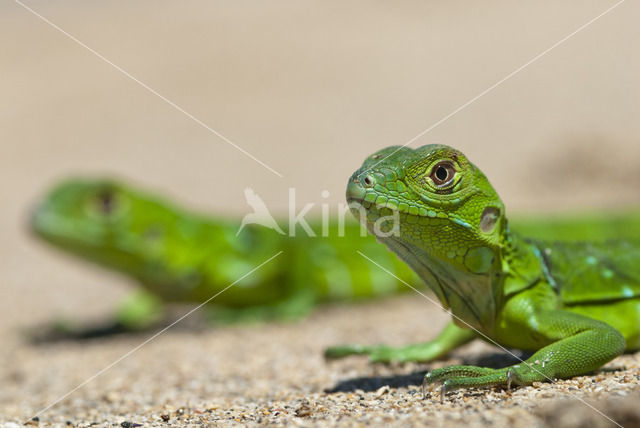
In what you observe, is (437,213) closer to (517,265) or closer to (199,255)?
(517,265)

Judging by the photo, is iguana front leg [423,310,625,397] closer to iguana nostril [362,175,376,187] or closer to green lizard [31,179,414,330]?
iguana nostril [362,175,376,187]

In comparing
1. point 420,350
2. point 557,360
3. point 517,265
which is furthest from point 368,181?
point 420,350

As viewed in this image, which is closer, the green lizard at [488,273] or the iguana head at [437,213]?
the green lizard at [488,273]

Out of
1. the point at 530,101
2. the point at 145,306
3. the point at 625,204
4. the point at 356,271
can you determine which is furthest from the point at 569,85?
the point at 145,306

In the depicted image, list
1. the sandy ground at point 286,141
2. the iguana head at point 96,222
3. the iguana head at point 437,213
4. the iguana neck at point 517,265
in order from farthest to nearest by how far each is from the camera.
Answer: the iguana head at point 96,222
the sandy ground at point 286,141
the iguana neck at point 517,265
the iguana head at point 437,213

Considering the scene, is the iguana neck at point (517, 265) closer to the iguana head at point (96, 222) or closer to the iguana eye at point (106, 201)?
the iguana head at point (96, 222)

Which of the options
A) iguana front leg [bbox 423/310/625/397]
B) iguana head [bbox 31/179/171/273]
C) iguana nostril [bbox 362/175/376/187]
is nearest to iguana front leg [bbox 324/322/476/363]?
iguana front leg [bbox 423/310/625/397]

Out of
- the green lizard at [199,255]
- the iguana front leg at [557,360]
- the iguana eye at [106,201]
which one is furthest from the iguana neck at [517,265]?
the iguana eye at [106,201]
